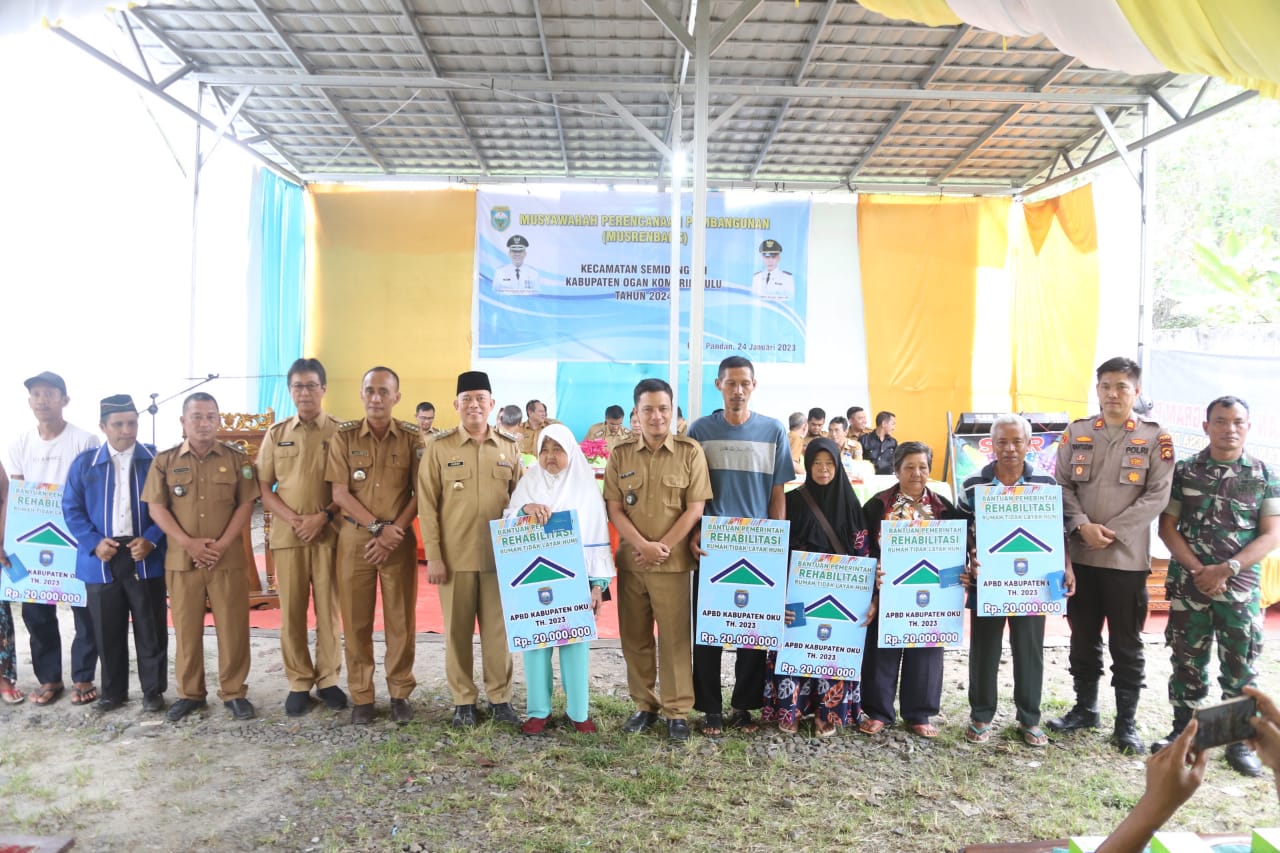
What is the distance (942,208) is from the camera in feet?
40.8

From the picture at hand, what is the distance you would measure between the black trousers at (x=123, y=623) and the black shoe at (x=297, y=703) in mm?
625

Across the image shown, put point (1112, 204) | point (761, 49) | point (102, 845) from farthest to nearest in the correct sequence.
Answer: point (1112, 204)
point (761, 49)
point (102, 845)

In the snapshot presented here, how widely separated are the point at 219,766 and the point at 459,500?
1517 millimetres

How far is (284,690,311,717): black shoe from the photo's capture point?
4074 mm

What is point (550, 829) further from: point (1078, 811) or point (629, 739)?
point (1078, 811)

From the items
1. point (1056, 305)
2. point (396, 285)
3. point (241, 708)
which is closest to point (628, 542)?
point (241, 708)

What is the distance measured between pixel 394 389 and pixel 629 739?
6.48 feet

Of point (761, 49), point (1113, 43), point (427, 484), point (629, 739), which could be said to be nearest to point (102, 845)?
point (427, 484)

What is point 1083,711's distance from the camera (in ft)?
12.7

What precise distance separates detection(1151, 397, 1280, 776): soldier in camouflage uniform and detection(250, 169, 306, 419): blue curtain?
1067 cm

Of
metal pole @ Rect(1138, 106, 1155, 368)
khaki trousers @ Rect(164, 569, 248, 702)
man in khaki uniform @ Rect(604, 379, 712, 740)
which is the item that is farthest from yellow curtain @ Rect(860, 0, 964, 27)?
metal pole @ Rect(1138, 106, 1155, 368)

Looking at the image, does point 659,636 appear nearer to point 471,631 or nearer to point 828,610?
point 828,610

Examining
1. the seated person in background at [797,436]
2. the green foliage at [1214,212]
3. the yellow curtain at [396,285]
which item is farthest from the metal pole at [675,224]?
the green foliage at [1214,212]

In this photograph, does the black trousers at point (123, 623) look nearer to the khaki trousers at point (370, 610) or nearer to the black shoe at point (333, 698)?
the black shoe at point (333, 698)
